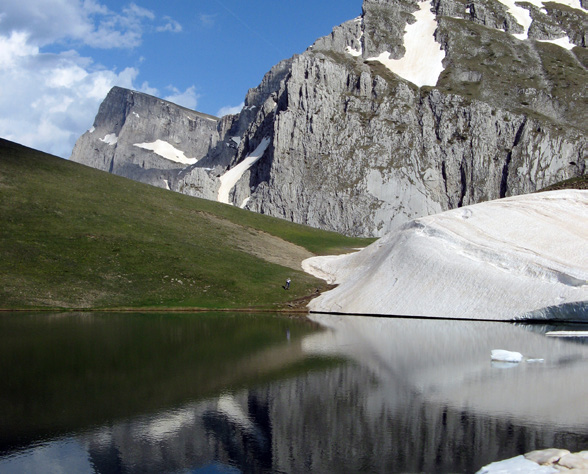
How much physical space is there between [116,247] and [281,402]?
164ft

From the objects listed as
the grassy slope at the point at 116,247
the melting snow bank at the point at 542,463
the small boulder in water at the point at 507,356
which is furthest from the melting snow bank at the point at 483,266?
the melting snow bank at the point at 542,463

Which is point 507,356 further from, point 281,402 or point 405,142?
point 405,142

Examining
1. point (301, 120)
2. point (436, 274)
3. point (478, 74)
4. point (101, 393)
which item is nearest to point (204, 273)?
point (436, 274)

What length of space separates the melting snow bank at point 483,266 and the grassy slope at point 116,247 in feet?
33.2

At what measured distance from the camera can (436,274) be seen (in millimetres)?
52156

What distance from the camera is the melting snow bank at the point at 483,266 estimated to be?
4634 centimetres

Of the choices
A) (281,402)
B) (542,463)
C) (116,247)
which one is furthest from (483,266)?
(116,247)

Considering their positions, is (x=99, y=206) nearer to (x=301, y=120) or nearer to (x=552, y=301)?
(x=552, y=301)

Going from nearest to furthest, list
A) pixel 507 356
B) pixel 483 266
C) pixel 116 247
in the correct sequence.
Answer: pixel 507 356, pixel 483 266, pixel 116 247

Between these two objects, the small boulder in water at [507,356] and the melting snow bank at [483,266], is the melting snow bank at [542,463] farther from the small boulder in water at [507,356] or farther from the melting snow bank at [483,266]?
the melting snow bank at [483,266]

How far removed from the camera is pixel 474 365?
28.1m

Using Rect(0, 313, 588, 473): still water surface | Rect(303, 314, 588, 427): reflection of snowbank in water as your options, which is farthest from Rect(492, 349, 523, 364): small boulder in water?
Rect(303, 314, 588, 427): reflection of snowbank in water

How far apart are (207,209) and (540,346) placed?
69.9m

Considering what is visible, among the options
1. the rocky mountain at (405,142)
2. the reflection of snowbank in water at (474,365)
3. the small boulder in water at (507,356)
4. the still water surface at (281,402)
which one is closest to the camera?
the still water surface at (281,402)
